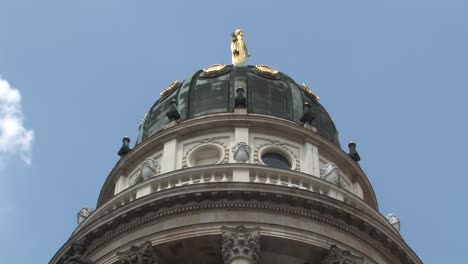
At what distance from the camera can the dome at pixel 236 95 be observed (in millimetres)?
46062

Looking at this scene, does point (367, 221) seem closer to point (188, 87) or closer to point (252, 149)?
point (252, 149)

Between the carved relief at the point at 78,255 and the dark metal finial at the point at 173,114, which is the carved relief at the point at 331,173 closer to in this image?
the dark metal finial at the point at 173,114

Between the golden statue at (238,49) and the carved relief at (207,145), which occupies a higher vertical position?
the golden statue at (238,49)

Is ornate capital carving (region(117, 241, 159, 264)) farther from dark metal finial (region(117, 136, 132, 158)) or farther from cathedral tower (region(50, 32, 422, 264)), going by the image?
dark metal finial (region(117, 136, 132, 158))

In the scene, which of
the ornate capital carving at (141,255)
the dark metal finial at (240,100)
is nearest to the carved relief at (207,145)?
the dark metal finial at (240,100)

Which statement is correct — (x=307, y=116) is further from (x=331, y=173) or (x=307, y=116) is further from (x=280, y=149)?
(x=331, y=173)

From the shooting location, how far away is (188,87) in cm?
4841

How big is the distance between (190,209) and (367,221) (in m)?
6.35

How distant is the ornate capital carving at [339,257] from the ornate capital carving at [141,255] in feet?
19.4

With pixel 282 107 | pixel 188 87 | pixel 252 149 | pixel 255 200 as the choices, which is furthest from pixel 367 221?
pixel 188 87

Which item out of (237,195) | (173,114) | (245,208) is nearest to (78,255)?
(237,195)

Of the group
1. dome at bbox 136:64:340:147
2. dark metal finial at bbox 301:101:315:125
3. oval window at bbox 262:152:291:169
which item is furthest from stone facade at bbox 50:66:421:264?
dome at bbox 136:64:340:147

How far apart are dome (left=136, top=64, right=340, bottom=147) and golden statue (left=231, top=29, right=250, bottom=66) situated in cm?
227

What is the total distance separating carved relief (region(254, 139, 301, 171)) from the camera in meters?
43.0
